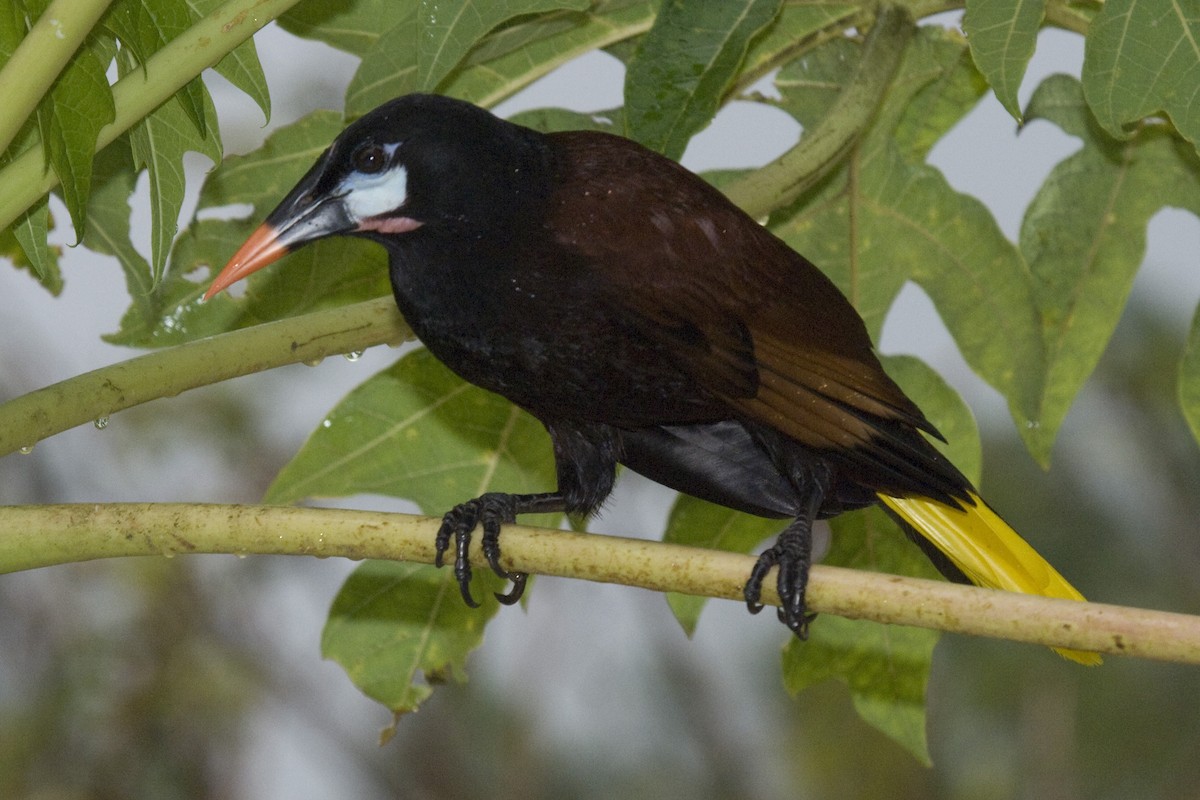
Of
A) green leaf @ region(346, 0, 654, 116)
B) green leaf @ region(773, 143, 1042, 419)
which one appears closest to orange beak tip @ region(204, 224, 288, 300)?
green leaf @ region(346, 0, 654, 116)

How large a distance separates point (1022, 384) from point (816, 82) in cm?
57

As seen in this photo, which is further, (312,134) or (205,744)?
(205,744)

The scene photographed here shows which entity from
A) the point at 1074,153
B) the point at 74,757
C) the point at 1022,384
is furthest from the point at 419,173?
the point at 74,757

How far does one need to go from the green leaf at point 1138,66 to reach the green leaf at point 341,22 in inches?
35.4

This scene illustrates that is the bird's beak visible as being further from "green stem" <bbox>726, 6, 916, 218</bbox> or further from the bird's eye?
"green stem" <bbox>726, 6, 916, 218</bbox>

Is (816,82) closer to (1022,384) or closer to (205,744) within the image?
(1022,384)

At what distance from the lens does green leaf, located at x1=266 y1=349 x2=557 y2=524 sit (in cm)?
207

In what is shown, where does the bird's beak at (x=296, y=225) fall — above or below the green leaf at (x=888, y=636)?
above

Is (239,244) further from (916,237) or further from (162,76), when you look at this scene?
(916,237)

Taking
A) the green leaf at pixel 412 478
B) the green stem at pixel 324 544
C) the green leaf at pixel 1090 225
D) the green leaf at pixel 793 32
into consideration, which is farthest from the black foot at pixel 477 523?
the green leaf at pixel 1090 225

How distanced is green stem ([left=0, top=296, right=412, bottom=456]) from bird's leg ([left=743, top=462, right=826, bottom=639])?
20.2 inches

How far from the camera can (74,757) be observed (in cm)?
433

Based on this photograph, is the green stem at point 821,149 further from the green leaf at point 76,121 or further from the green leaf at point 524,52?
the green leaf at point 76,121

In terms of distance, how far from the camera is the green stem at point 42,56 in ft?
3.99
